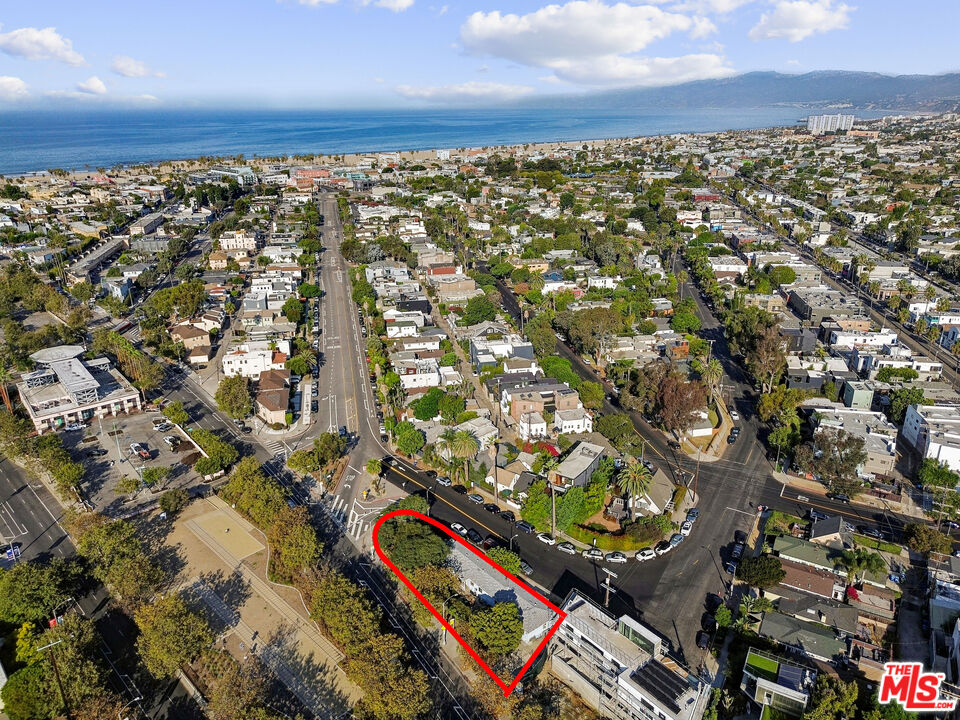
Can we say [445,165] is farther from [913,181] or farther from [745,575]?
[745,575]

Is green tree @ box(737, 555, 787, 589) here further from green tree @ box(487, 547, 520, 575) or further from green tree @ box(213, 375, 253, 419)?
green tree @ box(213, 375, 253, 419)

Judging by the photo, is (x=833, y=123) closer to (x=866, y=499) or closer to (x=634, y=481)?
(x=866, y=499)

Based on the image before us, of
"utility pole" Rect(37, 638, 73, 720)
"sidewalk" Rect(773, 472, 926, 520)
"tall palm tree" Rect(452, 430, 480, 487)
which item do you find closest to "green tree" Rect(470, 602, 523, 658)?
"tall palm tree" Rect(452, 430, 480, 487)

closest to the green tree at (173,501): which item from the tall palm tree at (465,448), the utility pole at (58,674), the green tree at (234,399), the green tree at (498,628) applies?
the green tree at (234,399)

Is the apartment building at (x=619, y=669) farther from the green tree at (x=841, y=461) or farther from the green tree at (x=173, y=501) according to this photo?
the green tree at (x=173, y=501)

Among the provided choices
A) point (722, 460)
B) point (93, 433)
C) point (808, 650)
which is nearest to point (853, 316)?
point (722, 460)

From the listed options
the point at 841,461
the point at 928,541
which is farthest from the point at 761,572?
the point at 841,461
